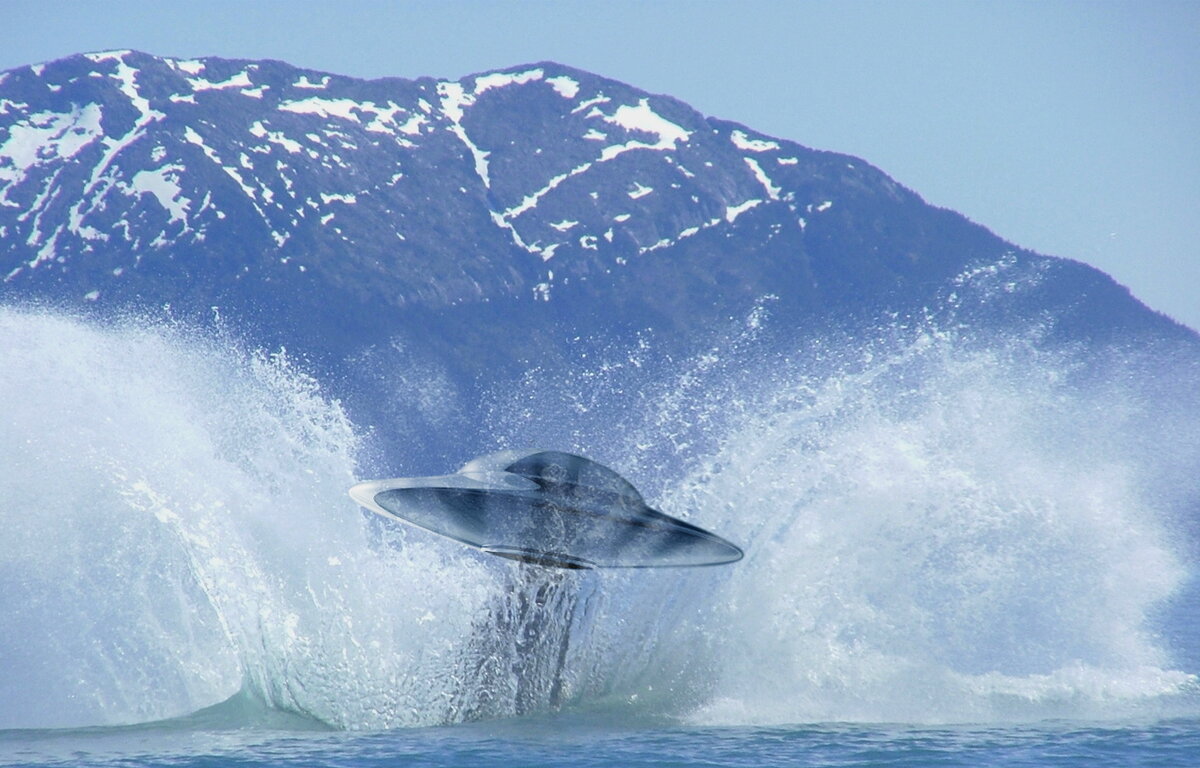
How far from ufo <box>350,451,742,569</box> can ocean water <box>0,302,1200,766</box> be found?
1.29 meters

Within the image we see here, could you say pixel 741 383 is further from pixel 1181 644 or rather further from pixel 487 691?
pixel 487 691

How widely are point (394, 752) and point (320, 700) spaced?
356cm

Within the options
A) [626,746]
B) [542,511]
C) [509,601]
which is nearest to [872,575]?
[509,601]

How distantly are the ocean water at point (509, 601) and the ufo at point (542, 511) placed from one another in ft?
4.24

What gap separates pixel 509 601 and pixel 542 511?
2.70 meters

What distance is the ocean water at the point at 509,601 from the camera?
19.7 metres

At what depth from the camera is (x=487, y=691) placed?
2119 centimetres

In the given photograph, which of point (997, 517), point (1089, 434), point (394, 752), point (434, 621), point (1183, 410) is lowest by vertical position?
point (394, 752)

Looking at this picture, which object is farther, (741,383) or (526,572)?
(741,383)

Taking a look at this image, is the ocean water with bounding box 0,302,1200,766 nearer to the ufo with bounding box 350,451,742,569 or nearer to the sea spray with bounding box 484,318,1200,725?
the sea spray with bounding box 484,318,1200,725

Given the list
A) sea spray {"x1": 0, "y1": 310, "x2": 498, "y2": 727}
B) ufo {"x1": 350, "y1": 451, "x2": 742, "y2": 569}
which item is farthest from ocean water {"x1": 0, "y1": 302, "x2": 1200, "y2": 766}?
ufo {"x1": 350, "y1": 451, "x2": 742, "y2": 569}

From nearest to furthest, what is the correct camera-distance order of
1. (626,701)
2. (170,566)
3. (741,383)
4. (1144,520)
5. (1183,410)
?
1. (626,701)
2. (170,566)
3. (1144,520)
4. (741,383)
5. (1183,410)

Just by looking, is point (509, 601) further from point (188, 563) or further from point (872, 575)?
point (872, 575)

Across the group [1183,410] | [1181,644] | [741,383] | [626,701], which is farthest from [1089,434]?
[626,701]
